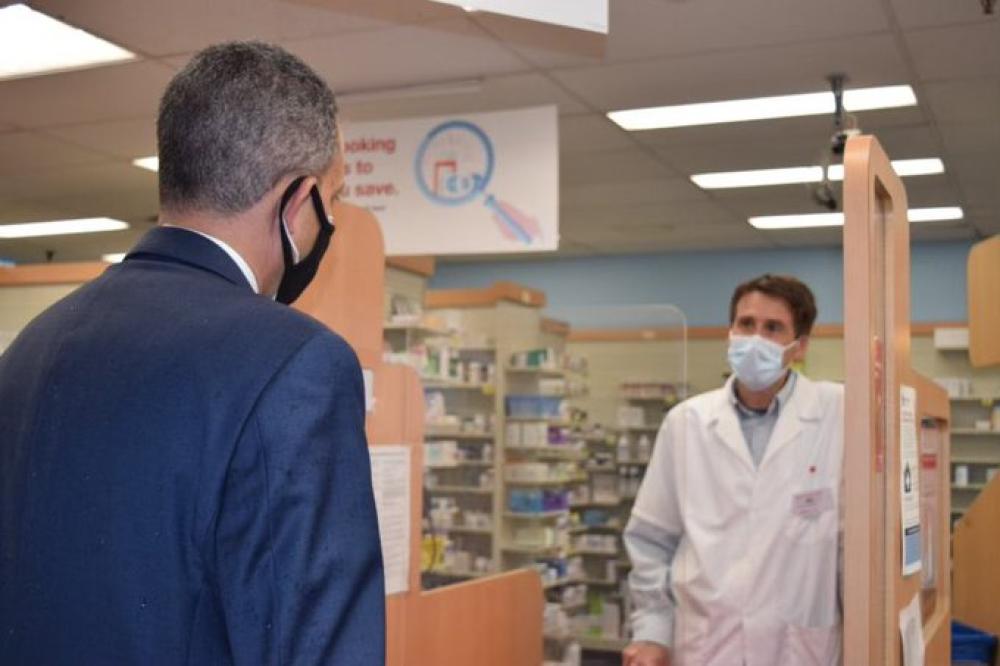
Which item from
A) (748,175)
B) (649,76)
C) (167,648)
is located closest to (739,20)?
(649,76)

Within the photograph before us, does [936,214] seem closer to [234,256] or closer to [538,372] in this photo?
[538,372]

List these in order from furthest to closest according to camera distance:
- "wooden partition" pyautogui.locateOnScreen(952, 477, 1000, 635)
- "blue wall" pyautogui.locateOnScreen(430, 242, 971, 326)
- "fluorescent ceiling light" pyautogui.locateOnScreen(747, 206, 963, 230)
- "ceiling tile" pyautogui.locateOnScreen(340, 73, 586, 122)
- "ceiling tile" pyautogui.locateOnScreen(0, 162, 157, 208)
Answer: "blue wall" pyautogui.locateOnScreen(430, 242, 971, 326), "fluorescent ceiling light" pyautogui.locateOnScreen(747, 206, 963, 230), "ceiling tile" pyautogui.locateOnScreen(0, 162, 157, 208), "ceiling tile" pyautogui.locateOnScreen(340, 73, 586, 122), "wooden partition" pyautogui.locateOnScreen(952, 477, 1000, 635)

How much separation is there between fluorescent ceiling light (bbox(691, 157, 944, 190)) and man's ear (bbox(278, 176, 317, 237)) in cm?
690

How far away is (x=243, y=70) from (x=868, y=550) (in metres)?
1.18

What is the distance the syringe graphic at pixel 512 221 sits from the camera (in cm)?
561

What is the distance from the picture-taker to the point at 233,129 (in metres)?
1.34

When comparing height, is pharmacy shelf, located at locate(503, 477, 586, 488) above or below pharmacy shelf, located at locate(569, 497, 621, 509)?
above

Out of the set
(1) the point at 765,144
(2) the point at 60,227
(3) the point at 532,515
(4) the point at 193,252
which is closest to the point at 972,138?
(1) the point at 765,144

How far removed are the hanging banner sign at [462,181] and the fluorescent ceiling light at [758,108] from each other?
1384 mm

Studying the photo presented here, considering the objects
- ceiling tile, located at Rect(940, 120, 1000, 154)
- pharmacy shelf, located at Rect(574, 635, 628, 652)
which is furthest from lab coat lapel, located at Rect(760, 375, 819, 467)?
pharmacy shelf, located at Rect(574, 635, 628, 652)

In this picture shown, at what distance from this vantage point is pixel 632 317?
11.5 metres

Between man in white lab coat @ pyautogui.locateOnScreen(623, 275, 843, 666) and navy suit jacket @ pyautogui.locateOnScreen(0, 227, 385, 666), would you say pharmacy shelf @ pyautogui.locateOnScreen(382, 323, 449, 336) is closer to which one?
man in white lab coat @ pyautogui.locateOnScreen(623, 275, 843, 666)

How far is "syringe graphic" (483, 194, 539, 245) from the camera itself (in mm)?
5609

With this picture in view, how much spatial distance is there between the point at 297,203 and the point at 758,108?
19.1 feet
